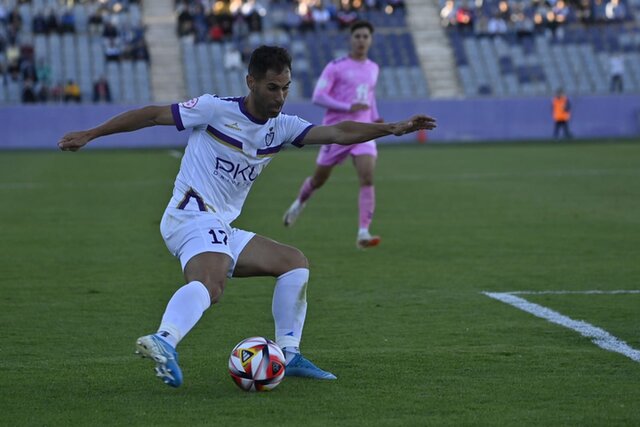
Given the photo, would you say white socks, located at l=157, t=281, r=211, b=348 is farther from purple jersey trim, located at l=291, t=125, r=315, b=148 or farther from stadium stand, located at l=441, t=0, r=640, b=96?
stadium stand, located at l=441, t=0, r=640, b=96

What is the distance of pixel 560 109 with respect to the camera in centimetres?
4247

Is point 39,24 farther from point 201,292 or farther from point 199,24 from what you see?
point 201,292

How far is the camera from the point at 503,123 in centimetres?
4438

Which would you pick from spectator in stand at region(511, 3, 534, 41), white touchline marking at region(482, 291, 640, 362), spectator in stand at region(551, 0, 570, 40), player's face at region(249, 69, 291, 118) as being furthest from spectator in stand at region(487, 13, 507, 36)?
player's face at region(249, 69, 291, 118)

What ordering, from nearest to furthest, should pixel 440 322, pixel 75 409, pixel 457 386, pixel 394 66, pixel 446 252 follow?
pixel 75 409, pixel 457 386, pixel 440 322, pixel 446 252, pixel 394 66

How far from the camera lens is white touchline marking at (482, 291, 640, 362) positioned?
7691 millimetres

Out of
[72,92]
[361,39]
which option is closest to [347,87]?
[361,39]

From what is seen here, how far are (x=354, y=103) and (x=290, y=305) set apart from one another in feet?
23.6

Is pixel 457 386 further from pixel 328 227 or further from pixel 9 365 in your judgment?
pixel 328 227

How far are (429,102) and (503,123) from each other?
9.60 feet

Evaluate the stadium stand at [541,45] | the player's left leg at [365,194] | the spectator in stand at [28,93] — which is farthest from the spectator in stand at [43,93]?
the player's left leg at [365,194]

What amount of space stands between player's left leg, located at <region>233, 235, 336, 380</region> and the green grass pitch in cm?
10

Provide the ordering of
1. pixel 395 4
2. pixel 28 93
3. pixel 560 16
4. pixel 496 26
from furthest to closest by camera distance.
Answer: pixel 560 16, pixel 395 4, pixel 496 26, pixel 28 93

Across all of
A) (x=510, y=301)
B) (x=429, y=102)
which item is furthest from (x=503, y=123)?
(x=510, y=301)
